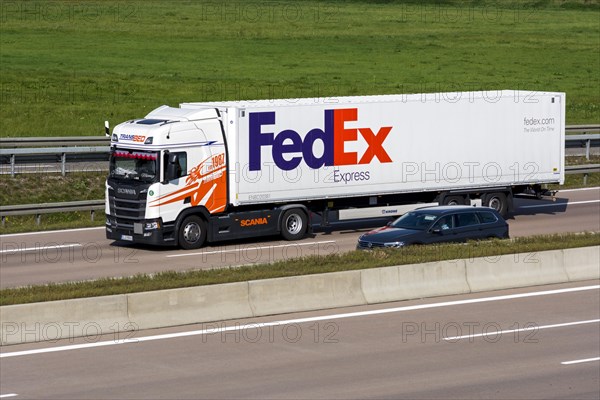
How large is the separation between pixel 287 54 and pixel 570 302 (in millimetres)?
43763

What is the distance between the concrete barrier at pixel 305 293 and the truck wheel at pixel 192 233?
808cm

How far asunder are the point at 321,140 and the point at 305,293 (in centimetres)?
1005

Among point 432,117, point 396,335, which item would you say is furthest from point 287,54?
point 396,335

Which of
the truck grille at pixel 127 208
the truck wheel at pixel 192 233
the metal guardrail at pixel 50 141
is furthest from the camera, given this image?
the metal guardrail at pixel 50 141

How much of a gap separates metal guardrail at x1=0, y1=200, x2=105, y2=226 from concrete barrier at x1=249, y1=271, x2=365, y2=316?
555 inches

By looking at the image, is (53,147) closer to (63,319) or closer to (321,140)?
(321,140)

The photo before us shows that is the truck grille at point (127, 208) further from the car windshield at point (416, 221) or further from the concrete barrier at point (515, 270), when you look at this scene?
the concrete barrier at point (515, 270)

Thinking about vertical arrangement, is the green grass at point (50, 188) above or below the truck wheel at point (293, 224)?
above

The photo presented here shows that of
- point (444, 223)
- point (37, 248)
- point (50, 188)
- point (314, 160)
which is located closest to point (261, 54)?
point (50, 188)

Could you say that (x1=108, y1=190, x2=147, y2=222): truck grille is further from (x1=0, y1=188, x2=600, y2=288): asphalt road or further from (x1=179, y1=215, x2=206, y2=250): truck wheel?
(x1=179, y1=215, x2=206, y2=250): truck wheel

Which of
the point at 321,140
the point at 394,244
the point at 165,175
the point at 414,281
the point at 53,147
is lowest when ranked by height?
the point at 414,281

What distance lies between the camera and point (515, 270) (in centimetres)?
2594

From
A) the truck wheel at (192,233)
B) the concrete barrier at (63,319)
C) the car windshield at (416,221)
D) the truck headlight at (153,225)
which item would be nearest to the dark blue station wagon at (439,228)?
the car windshield at (416,221)

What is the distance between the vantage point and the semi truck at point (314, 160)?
101 feet
